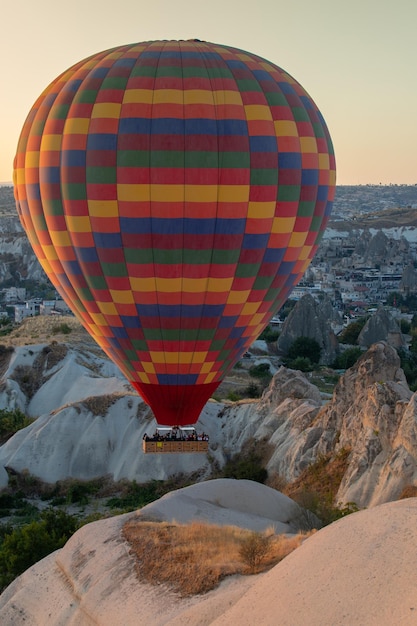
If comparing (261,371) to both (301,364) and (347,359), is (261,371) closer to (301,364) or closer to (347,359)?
(301,364)

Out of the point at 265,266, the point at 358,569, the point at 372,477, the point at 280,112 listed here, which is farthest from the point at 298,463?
the point at 358,569

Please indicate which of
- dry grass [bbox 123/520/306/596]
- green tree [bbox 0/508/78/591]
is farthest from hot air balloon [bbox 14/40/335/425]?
green tree [bbox 0/508/78/591]

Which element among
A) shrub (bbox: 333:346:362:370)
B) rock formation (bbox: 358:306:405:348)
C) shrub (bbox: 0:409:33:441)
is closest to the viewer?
shrub (bbox: 0:409:33:441)

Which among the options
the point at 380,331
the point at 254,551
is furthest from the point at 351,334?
the point at 254,551

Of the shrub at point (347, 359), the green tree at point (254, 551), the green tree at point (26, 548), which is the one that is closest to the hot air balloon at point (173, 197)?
the green tree at point (26, 548)

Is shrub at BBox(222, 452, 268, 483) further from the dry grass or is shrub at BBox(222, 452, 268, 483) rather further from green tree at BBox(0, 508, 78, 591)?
the dry grass

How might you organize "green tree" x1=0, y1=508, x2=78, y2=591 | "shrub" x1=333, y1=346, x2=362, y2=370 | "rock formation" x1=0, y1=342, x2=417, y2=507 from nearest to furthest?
"green tree" x1=0, y1=508, x2=78, y2=591
"rock formation" x1=0, y1=342, x2=417, y2=507
"shrub" x1=333, y1=346, x2=362, y2=370
